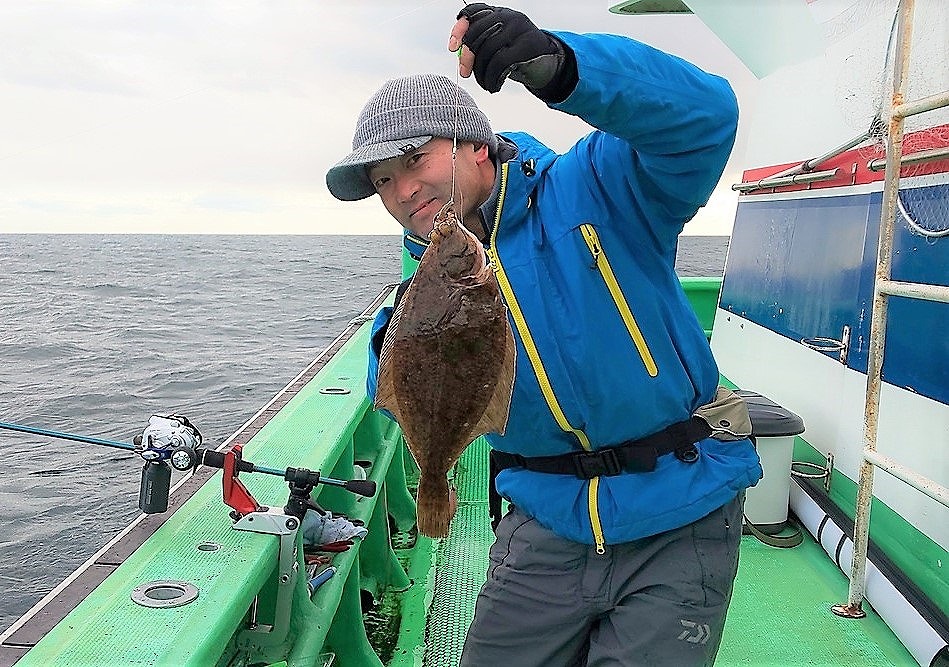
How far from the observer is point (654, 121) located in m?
1.90

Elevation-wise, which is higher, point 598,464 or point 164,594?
point 598,464

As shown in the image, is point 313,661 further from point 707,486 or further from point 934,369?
point 934,369

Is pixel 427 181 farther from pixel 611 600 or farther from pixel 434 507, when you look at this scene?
pixel 611 600

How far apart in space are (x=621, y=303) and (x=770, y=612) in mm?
2496

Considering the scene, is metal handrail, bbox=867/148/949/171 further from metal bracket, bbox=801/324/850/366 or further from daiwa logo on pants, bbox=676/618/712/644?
daiwa logo on pants, bbox=676/618/712/644

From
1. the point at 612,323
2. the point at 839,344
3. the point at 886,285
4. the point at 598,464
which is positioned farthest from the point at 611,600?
the point at 839,344

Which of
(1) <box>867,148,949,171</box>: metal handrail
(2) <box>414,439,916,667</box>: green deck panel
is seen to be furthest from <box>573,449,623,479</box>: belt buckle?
(1) <box>867,148,949,171</box>: metal handrail

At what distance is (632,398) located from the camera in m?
2.10

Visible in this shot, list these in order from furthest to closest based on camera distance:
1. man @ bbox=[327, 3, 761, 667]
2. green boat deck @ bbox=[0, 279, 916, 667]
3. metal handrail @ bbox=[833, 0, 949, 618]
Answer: metal handrail @ bbox=[833, 0, 949, 618] < green boat deck @ bbox=[0, 279, 916, 667] < man @ bbox=[327, 3, 761, 667]

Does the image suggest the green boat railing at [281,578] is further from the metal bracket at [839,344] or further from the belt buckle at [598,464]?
the metal bracket at [839,344]

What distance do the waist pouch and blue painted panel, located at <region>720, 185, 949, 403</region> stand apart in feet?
5.76

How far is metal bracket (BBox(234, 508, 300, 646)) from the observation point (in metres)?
2.87

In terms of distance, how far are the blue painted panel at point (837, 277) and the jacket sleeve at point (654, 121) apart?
6.53 feet

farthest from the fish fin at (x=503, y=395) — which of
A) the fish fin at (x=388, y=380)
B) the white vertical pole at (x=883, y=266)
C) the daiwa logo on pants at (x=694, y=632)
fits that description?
the white vertical pole at (x=883, y=266)
